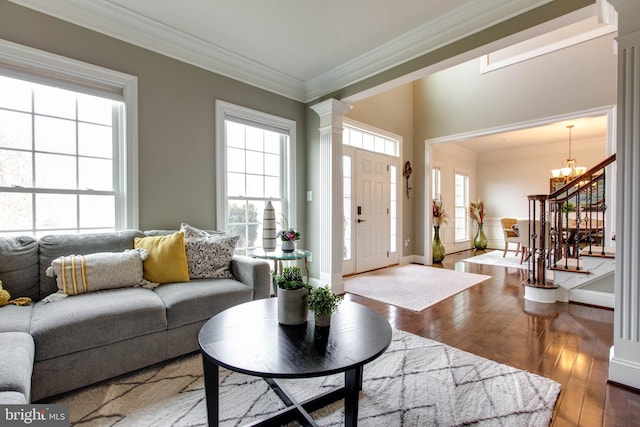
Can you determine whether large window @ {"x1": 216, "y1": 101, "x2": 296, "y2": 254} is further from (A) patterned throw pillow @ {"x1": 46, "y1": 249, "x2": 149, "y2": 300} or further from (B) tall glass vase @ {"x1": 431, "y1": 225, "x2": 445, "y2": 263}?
(B) tall glass vase @ {"x1": 431, "y1": 225, "x2": 445, "y2": 263}

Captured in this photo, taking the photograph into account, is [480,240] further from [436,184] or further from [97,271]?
[97,271]

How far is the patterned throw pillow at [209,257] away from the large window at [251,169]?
26.2 inches

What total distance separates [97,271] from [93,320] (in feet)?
1.59

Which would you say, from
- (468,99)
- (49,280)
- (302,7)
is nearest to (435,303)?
(302,7)

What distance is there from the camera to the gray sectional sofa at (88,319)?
1469 millimetres

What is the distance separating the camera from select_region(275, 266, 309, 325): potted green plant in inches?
56.1

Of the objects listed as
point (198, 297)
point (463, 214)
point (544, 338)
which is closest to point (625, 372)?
point (544, 338)

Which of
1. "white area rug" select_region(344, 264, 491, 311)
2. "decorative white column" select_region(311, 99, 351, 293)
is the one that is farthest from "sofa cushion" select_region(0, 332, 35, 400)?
"white area rug" select_region(344, 264, 491, 311)

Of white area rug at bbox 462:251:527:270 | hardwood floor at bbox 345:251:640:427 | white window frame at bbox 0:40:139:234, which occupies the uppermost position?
white window frame at bbox 0:40:139:234

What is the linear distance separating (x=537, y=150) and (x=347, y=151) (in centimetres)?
588

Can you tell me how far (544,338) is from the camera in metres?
2.40

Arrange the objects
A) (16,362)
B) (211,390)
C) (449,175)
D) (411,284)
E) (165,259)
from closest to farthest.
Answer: (16,362), (211,390), (165,259), (411,284), (449,175)

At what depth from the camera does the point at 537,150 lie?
7457 millimetres

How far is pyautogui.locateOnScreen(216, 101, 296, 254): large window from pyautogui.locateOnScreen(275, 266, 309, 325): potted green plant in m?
1.93
